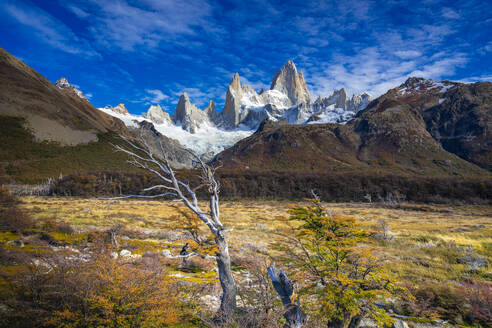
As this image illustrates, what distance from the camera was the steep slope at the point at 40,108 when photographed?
4906 inches

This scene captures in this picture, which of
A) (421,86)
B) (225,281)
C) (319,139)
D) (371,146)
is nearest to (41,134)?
(319,139)

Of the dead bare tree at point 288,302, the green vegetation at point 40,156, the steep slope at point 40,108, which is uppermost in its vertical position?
the steep slope at point 40,108

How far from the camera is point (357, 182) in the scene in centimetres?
8156

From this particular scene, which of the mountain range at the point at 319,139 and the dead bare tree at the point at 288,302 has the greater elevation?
the mountain range at the point at 319,139

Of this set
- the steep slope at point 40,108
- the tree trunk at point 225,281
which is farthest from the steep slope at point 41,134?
the tree trunk at point 225,281

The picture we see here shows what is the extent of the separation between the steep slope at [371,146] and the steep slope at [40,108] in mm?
79802

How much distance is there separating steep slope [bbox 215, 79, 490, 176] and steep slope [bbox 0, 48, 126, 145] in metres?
79.8

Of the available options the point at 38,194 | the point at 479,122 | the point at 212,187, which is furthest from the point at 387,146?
the point at 38,194

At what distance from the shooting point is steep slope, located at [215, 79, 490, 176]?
10881 centimetres

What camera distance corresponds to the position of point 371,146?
13112 cm

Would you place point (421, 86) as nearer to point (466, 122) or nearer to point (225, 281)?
point (466, 122)

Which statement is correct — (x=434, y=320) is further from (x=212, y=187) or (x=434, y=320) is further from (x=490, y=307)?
(x=212, y=187)

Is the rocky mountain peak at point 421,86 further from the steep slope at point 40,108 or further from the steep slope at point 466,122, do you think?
the steep slope at point 40,108

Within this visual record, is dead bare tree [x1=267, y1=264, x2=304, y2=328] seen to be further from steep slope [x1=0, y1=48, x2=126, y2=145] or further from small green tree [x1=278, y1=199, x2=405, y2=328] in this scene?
steep slope [x1=0, y1=48, x2=126, y2=145]
